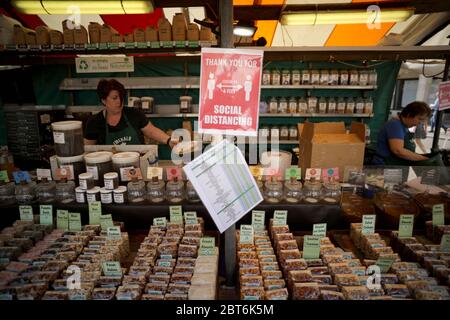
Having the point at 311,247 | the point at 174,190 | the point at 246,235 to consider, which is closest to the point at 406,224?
the point at 311,247

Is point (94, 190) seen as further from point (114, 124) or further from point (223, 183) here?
point (114, 124)

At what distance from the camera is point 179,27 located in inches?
139

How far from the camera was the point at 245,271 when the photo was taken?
1.46 m

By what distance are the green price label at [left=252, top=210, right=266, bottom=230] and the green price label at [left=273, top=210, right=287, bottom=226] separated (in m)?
0.08

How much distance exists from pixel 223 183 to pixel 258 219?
2.13ft

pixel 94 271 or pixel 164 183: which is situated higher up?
pixel 164 183

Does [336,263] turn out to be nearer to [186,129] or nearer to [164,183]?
[164,183]

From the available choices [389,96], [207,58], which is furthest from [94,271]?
[389,96]

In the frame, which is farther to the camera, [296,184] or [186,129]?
[186,129]

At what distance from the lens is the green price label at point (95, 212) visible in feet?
6.17

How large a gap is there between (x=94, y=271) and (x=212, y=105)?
3.07 ft
